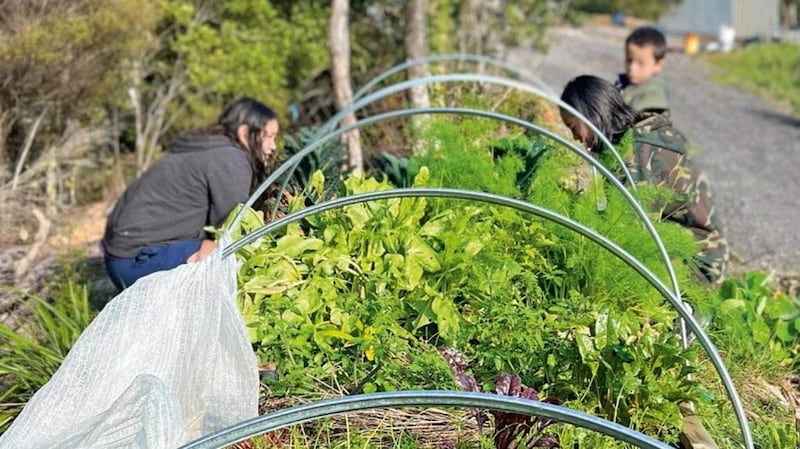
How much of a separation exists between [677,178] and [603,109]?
1.51ft

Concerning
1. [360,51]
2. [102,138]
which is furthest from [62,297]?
[360,51]

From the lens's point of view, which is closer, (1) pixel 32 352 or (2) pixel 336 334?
(2) pixel 336 334

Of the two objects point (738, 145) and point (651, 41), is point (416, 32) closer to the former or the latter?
point (651, 41)

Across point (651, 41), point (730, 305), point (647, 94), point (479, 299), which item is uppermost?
point (651, 41)

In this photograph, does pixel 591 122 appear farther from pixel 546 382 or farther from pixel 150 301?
pixel 150 301

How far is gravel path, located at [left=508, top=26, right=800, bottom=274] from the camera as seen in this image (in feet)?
22.4

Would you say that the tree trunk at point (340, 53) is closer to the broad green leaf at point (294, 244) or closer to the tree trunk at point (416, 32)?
the tree trunk at point (416, 32)

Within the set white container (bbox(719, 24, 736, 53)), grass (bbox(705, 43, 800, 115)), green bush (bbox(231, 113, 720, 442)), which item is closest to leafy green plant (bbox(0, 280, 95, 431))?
green bush (bbox(231, 113, 720, 442))

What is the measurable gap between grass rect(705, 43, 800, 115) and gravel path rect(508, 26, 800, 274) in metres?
0.32

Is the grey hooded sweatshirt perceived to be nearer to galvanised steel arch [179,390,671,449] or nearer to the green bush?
the green bush

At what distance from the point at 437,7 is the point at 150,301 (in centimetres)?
703

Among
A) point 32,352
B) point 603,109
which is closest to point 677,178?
point 603,109

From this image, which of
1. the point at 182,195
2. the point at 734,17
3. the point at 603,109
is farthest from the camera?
the point at 734,17

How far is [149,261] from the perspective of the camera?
4.07m
